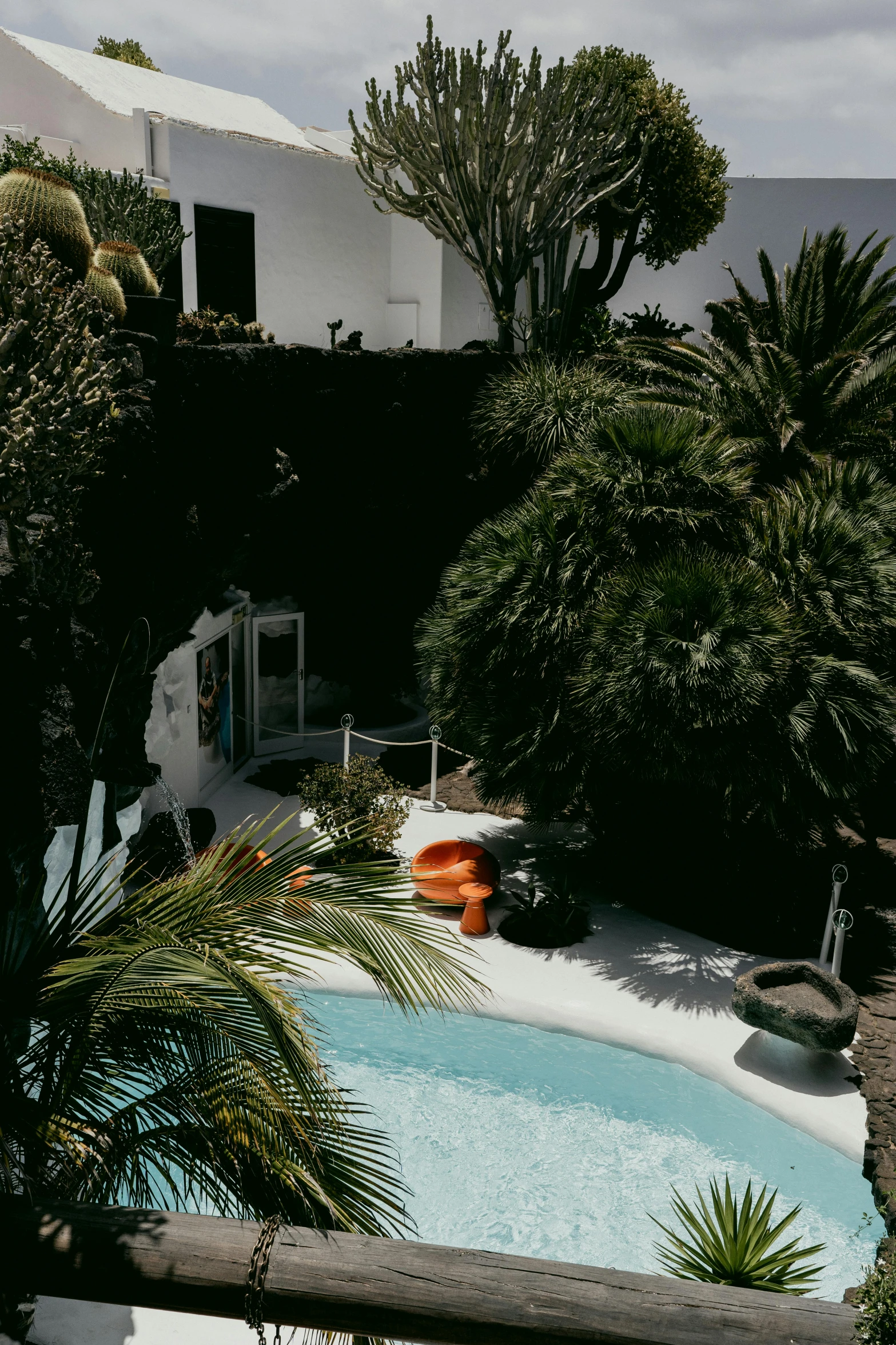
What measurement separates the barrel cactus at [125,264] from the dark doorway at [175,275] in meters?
7.10

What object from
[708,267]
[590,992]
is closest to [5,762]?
[590,992]

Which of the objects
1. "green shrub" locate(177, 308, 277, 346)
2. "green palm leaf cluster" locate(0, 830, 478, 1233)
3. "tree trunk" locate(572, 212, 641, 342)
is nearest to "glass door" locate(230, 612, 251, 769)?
"green shrub" locate(177, 308, 277, 346)

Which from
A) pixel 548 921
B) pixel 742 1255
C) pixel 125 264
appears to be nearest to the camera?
pixel 742 1255

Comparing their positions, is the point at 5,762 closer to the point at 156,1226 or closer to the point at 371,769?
the point at 156,1226

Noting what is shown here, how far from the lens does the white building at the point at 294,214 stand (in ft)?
56.5

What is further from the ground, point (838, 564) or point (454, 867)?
point (838, 564)

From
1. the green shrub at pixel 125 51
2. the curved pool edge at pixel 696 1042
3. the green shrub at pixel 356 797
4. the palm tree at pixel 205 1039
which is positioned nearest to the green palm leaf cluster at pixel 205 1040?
the palm tree at pixel 205 1039

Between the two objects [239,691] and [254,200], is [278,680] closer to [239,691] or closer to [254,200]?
[239,691]

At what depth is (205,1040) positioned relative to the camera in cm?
438

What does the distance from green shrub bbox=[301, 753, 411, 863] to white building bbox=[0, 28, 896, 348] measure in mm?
9181

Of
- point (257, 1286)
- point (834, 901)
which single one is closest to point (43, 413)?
point (257, 1286)

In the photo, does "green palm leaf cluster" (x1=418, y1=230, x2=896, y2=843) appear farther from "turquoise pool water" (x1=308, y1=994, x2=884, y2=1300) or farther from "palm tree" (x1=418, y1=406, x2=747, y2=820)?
"turquoise pool water" (x1=308, y1=994, x2=884, y2=1300)

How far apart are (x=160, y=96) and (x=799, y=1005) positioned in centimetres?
1780

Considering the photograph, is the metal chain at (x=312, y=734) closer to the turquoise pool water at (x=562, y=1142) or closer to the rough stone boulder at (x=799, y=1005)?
the turquoise pool water at (x=562, y=1142)
